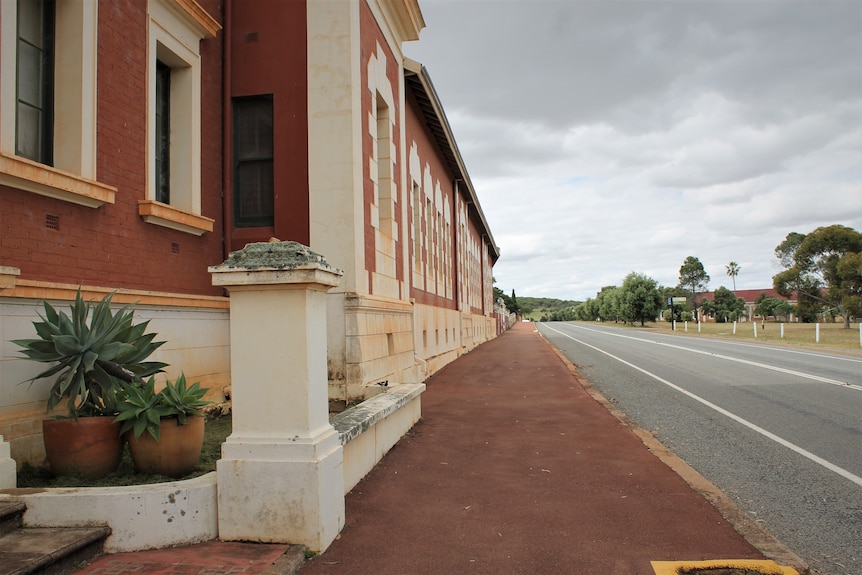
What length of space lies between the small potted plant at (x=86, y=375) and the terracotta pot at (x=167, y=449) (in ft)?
0.70

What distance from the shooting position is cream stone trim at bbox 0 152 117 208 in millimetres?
4695

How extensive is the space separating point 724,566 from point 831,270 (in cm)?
6269

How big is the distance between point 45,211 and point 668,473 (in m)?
6.14

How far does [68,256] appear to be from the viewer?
5348mm

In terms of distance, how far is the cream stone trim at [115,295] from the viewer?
466 centimetres

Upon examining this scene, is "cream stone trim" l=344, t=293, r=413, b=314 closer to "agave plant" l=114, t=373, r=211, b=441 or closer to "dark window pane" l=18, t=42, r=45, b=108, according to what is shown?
"agave plant" l=114, t=373, r=211, b=441

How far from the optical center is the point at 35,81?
18.5 feet

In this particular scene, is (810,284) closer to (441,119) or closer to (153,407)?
(441,119)

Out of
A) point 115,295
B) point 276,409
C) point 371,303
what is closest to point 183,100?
point 115,295

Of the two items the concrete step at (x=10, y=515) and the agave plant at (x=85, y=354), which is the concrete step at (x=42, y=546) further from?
the agave plant at (x=85, y=354)

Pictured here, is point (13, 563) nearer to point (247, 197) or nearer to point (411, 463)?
point (411, 463)

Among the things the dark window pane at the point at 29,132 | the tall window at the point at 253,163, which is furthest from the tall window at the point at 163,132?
the dark window pane at the point at 29,132

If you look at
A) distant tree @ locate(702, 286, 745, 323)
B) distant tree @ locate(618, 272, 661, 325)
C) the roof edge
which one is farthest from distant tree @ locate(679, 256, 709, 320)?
the roof edge

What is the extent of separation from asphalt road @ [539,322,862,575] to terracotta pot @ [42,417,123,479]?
4718 millimetres
